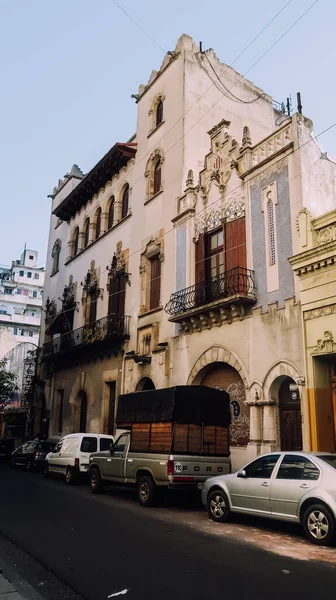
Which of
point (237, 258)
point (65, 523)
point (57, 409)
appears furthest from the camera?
point (57, 409)

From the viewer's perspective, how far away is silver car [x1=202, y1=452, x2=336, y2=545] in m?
8.39

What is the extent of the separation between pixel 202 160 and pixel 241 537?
16.6 metres

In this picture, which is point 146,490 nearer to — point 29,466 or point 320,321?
point 320,321

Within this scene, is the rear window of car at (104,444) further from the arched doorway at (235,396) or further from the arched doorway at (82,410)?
the arched doorway at (82,410)

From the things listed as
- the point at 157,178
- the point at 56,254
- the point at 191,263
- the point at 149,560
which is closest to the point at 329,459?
the point at 149,560

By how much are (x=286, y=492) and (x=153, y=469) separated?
13.9 feet

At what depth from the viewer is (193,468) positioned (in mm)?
12398

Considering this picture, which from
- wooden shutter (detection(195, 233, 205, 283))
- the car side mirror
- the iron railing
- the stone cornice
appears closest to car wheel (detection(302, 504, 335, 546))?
the car side mirror

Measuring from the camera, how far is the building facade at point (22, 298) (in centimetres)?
7500

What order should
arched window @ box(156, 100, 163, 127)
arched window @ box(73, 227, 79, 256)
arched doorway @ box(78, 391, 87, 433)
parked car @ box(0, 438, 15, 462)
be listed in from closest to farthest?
arched window @ box(156, 100, 163, 127) → arched doorway @ box(78, 391, 87, 433) → parked car @ box(0, 438, 15, 462) → arched window @ box(73, 227, 79, 256)

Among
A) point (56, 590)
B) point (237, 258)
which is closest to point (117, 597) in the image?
point (56, 590)

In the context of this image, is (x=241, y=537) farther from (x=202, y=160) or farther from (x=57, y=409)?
(x=57, y=409)

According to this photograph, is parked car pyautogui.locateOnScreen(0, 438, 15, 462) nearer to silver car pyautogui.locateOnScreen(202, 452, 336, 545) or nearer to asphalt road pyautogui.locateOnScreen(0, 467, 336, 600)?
asphalt road pyautogui.locateOnScreen(0, 467, 336, 600)

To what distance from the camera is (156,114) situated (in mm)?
25016
